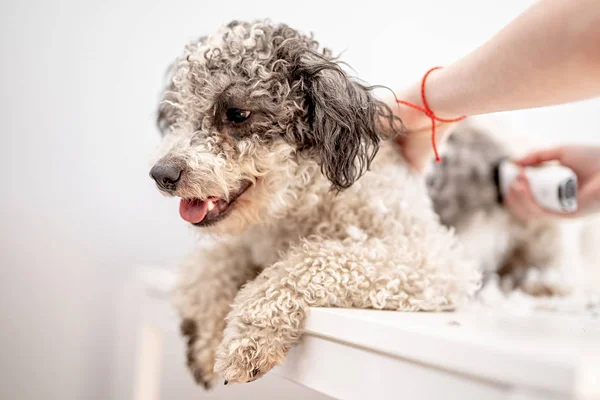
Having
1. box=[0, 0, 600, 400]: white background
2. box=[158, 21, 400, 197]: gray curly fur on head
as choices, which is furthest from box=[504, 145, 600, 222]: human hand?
box=[158, 21, 400, 197]: gray curly fur on head

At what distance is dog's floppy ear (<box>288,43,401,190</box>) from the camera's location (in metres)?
0.93

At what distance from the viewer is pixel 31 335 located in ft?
5.51

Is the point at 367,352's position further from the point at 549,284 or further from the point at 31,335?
the point at 31,335

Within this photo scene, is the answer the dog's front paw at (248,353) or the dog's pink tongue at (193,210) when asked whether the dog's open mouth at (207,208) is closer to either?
the dog's pink tongue at (193,210)

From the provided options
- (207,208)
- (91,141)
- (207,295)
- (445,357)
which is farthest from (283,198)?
(91,141)

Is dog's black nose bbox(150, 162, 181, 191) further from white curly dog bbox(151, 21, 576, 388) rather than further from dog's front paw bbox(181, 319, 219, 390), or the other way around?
dog's front paw bbox(181, 319, 219, 390)

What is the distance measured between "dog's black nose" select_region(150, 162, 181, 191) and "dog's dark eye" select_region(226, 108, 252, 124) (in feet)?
0.42

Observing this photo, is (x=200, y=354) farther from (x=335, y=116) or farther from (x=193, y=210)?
(x=335, y=116)

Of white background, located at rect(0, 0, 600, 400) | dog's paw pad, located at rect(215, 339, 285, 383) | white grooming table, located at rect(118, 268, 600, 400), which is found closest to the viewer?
white grooming table, located at rect(118, 268, 600, 400)

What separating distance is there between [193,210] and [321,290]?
0.85ft

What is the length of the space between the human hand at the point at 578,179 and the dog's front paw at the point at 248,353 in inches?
33.8

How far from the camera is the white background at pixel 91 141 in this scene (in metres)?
1.58

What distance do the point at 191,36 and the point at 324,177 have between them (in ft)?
2.34

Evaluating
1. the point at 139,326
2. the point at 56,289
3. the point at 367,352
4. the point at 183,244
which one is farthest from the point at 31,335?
the point at 367,352
